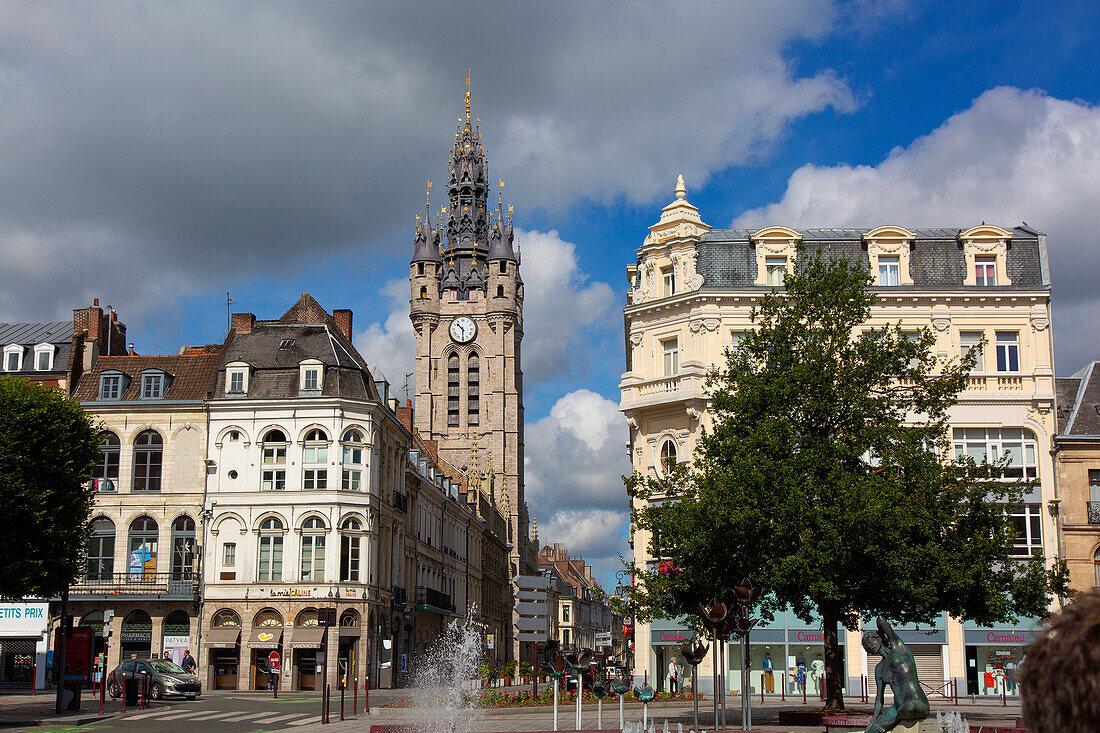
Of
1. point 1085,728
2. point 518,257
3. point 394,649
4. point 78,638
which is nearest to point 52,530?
point 78,638

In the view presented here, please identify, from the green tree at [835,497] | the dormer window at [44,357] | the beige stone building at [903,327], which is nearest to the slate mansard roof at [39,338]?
the dormer window at [44,357]

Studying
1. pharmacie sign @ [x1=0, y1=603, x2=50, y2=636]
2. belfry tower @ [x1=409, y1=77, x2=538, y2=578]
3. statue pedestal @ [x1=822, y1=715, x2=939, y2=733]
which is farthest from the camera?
belfry tower @ [x1=409, y1=77, x2=538, y2=578]

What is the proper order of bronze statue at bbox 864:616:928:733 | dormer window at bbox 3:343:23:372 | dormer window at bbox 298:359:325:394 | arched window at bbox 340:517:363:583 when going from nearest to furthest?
bronze statue at bbox 864:616:928:733 < arched window at bbox 340:517:363:583 < dormer window at bbox 298:359:325:394 < dormer window at bbox 3:343:23:372

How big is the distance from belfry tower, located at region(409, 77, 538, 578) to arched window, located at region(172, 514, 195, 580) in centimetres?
5899

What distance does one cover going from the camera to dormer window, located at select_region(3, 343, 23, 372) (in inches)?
2030

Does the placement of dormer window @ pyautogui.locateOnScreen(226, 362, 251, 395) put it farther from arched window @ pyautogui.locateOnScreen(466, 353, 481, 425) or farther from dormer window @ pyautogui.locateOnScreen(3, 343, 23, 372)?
arched window @ pyautogui.locateOnScreen(466, 353, 481, 425)

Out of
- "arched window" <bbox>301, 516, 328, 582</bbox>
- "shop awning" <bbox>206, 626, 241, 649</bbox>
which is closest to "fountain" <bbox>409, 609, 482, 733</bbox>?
"arched window" <bbox>301, 516, 328, 582</bbox>

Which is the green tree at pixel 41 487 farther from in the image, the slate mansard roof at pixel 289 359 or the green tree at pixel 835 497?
the green tree at pixel 835 497

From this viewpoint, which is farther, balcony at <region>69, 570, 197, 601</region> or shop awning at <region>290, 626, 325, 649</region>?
balcony at <region>69, 570, 197, 601</region>

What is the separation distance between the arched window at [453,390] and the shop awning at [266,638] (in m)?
65.1

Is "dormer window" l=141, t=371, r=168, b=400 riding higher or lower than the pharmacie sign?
higher

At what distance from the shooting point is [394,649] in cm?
5294

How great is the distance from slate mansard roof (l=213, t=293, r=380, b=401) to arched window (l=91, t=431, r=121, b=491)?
5.10 meters

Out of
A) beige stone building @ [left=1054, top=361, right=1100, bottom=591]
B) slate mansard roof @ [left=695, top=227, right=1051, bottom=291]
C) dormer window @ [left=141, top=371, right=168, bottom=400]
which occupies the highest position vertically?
slate mansard roof @ [left=695, top=227, right=1051, bottom=291]
